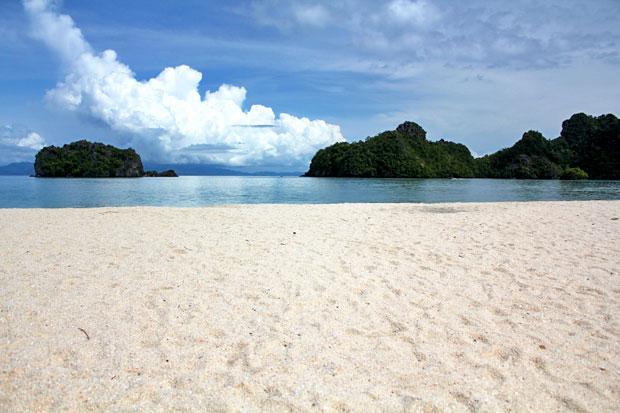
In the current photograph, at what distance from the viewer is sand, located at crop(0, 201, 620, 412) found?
2766mm

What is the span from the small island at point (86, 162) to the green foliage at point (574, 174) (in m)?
148

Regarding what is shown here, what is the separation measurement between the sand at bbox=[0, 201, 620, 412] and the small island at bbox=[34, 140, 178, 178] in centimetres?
12893

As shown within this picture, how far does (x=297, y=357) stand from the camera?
327 centimetres

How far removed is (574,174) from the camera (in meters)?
109

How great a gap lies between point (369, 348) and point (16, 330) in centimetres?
374

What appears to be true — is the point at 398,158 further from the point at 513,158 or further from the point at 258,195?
the point at 258,195

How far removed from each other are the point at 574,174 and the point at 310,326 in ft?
442

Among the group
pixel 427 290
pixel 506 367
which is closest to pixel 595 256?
pixel 427 290

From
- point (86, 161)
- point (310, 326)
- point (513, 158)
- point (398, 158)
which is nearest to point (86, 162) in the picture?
point (86, 161)

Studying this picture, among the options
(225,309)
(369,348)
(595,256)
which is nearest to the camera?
(369,348)

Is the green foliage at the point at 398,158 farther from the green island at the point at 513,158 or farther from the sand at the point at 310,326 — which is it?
the sand at the point at 310,326

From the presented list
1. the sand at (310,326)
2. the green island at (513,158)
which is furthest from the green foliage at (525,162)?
the sand at (310,326)

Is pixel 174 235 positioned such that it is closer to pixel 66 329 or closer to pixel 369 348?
pixel 66 329

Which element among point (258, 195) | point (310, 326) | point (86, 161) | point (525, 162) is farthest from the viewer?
point (525, 162)
